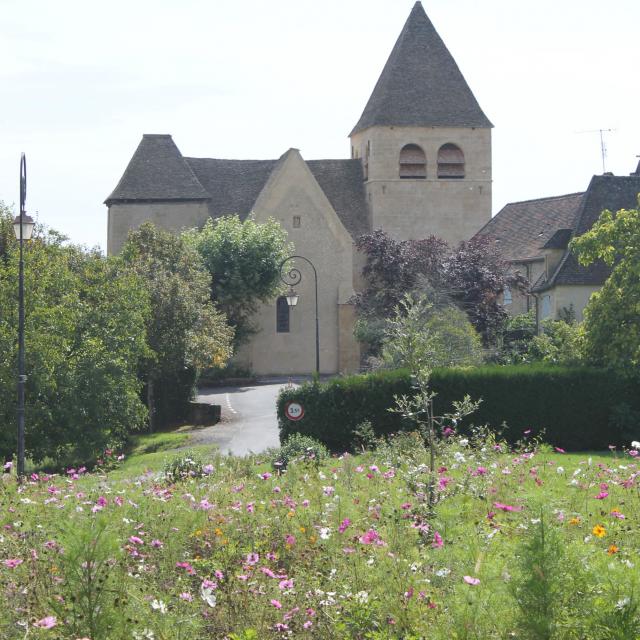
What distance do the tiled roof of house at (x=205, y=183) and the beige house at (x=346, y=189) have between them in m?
0.06

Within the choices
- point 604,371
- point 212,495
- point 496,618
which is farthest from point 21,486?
point 604,371

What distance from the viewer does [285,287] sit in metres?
59.0

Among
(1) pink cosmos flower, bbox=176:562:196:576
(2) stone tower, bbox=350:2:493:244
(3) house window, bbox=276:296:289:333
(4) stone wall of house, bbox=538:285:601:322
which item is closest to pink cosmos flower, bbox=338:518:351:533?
(1) pink cosmos flower, bbox=176:562:196:576

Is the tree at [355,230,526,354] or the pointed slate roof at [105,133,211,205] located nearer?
the tree at [355,230,526,354]

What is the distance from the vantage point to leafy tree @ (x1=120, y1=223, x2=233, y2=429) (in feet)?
135

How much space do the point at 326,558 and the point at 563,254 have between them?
1547 inches

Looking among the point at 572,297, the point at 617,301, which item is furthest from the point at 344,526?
the point at 572,297

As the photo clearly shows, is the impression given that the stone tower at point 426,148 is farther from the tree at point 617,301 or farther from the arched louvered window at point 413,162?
the tree at point 617,301

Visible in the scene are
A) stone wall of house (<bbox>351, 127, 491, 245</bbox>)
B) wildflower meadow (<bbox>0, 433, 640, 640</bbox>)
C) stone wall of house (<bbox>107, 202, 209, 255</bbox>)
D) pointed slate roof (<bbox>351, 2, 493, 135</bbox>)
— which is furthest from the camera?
stone wall of house (<bbox>351, 127, 491, 245</bbox>)

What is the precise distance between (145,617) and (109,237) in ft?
180

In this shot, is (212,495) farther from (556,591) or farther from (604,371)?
(604,371)

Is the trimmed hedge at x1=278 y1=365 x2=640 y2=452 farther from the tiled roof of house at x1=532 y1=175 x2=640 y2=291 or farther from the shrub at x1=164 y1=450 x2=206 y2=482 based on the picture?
the tiled roof of house at x1=532 y1=175 x2=640 y2=291

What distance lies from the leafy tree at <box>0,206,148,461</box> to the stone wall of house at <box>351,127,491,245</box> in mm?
31989

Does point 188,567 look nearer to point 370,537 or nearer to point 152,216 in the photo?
point 370,537
